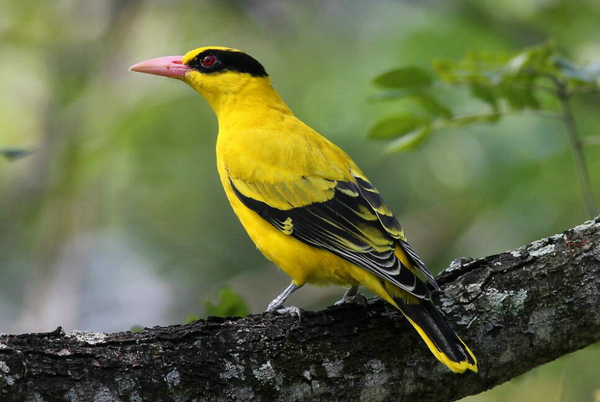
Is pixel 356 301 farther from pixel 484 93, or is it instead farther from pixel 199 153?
pixel 199 153

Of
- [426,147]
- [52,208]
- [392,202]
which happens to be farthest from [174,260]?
[426,147]

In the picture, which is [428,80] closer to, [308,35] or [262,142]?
[262,142]

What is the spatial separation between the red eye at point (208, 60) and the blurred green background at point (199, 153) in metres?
1.35

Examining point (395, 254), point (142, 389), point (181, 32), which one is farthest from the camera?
point (181, 32)

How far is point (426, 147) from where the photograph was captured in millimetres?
6926

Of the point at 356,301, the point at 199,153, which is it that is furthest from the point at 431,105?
the point at 199,153

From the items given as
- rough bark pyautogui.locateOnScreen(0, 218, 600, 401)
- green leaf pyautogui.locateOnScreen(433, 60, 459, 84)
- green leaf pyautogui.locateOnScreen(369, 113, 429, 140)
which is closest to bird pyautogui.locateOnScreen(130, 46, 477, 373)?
rough bark pyautogui.locateOnScreen(0, 218, 600, 401)

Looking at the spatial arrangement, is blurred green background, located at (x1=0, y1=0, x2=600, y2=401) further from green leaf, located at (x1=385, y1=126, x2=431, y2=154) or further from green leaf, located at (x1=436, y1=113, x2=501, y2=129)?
green leaf, located at (x1=385, y1=126, x2=431, y2=154)

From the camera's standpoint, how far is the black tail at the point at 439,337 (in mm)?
2816

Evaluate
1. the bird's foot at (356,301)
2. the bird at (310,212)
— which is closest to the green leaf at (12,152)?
the bird at (310,212)

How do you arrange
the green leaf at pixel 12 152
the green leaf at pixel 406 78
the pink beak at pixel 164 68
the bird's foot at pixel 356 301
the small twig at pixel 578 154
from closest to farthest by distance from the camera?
the green leaf at pixel 12 152
the bird's foot at pixel 356 301
the small twig at pixel 578 154
the green leaf at pixel 406 78
the pink beak at pixel 164 68

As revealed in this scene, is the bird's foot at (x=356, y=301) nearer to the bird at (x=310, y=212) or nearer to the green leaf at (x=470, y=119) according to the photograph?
the bird at (x=310, y=212)

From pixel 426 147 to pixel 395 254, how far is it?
3.53 meters

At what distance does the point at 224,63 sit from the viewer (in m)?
5.04
